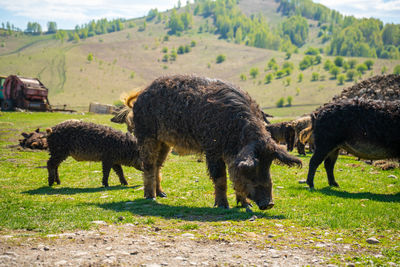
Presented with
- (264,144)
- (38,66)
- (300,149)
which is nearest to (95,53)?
(38,66)

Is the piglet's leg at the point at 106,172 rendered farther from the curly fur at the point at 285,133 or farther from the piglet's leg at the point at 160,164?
the curly fur at the point at 285,133

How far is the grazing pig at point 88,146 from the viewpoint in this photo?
1341cm

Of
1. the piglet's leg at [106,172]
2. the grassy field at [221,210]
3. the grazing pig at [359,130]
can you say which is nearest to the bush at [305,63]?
the grassy field at [221,210]

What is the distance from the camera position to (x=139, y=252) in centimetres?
578

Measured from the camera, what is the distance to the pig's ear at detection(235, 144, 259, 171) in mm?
7523

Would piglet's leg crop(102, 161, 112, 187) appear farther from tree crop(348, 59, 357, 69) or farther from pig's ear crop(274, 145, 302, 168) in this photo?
tree crop(348, 59, 357, 69)

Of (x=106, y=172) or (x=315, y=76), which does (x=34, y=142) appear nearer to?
(x=106, y=172)

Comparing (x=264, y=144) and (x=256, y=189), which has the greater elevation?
(x=264, y=144)

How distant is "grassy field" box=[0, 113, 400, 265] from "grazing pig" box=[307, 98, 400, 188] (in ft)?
3.74

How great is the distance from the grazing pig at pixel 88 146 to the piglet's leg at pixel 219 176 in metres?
5.46

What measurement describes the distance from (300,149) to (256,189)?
15.4 metres

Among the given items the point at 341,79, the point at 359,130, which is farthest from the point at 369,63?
the point at 359,130

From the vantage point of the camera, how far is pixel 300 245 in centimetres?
638

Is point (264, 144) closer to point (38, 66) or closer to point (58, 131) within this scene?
point (58, 131)
